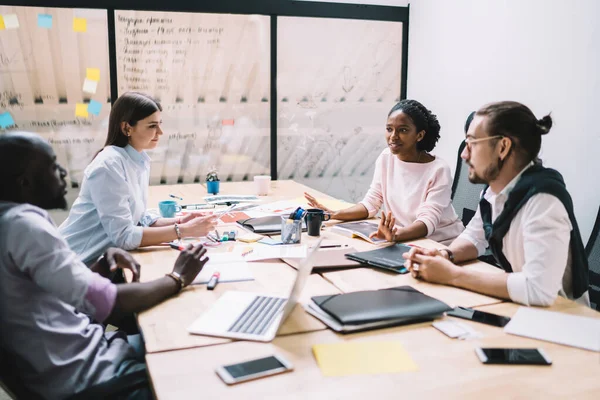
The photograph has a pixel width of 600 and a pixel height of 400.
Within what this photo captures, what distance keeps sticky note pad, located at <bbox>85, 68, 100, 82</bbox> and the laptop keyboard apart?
2.75 m

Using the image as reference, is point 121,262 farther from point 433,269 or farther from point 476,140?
point 476,140

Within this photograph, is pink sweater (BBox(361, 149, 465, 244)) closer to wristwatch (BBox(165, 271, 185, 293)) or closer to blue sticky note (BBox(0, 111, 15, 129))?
wristwatch (BBox(165, 271, 185, 293))

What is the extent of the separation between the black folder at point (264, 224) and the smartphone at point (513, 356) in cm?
118

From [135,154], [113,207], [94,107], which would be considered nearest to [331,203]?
[135,154]

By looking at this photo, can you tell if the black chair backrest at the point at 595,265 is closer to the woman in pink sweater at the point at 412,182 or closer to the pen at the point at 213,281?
the woman in pink sweater at the point at 412,182

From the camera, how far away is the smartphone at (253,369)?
3.47 feet

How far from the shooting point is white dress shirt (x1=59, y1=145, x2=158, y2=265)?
1979mm

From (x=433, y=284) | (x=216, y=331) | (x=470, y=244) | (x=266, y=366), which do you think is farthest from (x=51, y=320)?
(x=470, y=244)

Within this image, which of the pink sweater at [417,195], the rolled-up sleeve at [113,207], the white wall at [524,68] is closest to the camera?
the rolled-up sleeve at [113,207]

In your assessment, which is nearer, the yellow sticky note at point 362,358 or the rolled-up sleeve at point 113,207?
the yellow sticky note at point 362,358

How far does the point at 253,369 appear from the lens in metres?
1.09

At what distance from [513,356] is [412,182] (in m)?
1.39

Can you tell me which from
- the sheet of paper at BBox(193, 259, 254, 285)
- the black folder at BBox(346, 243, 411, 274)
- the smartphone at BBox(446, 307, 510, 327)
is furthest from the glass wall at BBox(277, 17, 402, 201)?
the smartphone at BBox(446, 307, 510, 327)

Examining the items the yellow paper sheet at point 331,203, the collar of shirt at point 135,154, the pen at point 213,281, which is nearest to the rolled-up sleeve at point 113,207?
the collar of shirt at point 135,154
